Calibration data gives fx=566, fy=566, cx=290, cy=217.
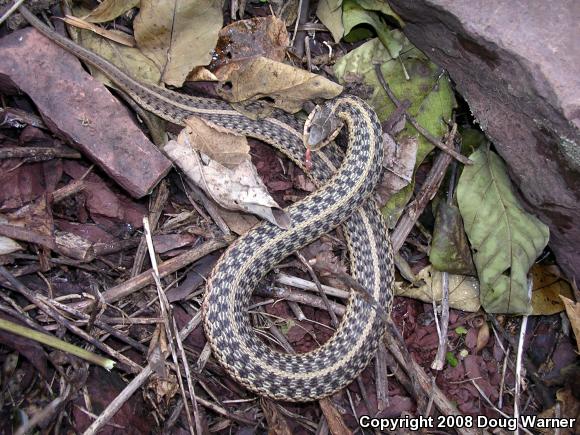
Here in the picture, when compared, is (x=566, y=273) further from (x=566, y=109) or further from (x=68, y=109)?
(x=68, y=109)

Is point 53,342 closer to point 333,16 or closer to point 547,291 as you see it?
point 333,16

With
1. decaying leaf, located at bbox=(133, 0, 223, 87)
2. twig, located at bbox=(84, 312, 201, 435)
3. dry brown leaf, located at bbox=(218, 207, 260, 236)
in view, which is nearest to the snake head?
dry brown leaf, located at bbox=(218, 207, 260, 236)

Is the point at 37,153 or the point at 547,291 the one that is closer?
the point at 37,153

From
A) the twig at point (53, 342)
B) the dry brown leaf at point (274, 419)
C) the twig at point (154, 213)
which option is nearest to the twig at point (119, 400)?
the twig at point (53, 342)

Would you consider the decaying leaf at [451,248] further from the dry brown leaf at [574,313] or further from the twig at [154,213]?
the twig at [154,213]

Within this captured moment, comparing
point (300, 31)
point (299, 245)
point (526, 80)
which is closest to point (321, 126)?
point (300, 31)


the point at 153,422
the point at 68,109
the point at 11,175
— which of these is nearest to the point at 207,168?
the point at 68,109
